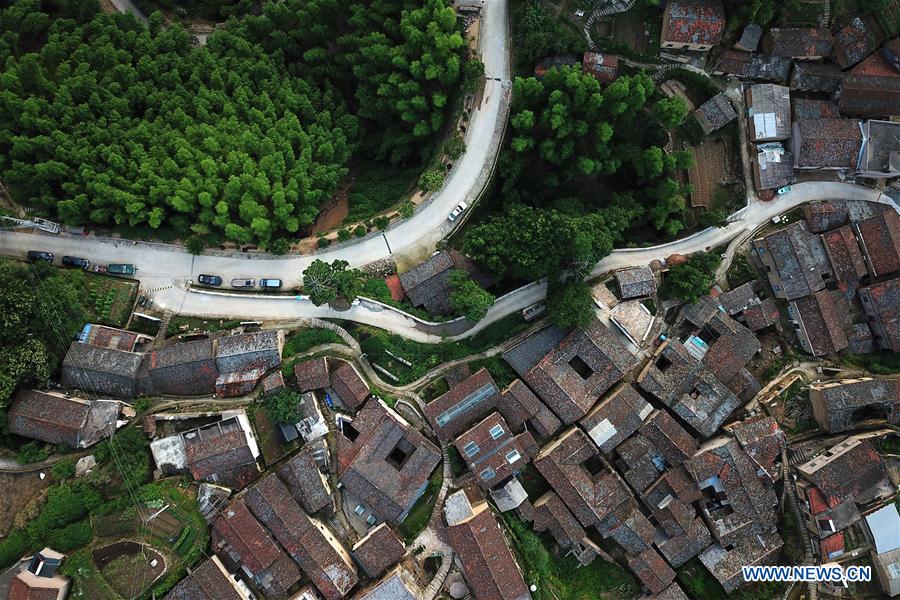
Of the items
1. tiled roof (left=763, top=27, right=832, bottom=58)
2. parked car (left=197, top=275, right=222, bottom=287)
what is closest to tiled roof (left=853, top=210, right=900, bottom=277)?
tiled roof (left=763, top=27, right=832, bottom=58)

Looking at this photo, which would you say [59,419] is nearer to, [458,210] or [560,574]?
[458,210]

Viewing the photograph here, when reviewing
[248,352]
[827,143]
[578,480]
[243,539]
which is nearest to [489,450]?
[578,480]

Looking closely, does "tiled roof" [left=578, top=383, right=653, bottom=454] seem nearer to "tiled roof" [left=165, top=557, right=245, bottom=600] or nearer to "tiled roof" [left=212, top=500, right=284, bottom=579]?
"tiled roof" [left=212, top=500, right=284, bottom=579]

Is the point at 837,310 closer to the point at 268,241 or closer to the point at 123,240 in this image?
the point at 268,241

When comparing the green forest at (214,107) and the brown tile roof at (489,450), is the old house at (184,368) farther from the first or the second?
the brown tile roof at (489,450)

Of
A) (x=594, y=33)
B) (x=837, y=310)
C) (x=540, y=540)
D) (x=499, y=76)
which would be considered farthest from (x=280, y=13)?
(x=837, y=310)
